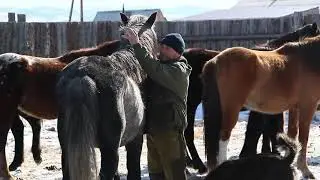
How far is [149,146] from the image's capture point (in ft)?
17.9

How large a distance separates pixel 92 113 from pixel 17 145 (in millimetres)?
4031

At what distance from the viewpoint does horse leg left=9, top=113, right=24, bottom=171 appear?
7.91 meters

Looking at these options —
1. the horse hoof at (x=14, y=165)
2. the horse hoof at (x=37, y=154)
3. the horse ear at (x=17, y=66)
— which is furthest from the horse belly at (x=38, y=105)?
the horse hoof at (x=37, y=154)

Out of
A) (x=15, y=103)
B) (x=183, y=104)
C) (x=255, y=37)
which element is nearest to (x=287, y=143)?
(x=183, y=104)

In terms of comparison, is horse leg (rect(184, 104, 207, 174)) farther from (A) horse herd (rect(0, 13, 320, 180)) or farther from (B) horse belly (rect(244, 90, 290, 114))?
(B) horse belly (rect(244, 90, 290, 114))

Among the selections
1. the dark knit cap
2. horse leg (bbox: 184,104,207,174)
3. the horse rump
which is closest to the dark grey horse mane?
the dark knit cap

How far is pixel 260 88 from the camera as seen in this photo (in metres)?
7.11

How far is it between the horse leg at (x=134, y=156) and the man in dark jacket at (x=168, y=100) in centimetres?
15

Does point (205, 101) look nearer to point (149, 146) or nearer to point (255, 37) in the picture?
point (149, 146)

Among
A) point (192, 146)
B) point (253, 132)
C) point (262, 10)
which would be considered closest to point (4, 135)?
point (192, 146)

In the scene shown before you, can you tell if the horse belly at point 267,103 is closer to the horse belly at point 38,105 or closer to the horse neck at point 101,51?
the horse neck at point 101,51

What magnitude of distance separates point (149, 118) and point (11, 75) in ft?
7.91

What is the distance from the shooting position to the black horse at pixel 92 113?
14.1ft

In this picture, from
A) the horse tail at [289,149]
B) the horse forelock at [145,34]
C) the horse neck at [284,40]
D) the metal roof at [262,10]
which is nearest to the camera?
the horse tail at [289,149]
